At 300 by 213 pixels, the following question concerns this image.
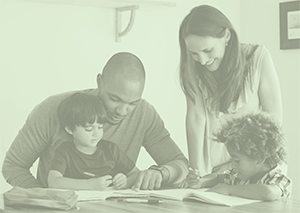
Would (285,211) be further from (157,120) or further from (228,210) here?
(157,120)

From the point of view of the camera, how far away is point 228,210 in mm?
1505

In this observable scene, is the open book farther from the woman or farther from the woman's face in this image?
the woman's face

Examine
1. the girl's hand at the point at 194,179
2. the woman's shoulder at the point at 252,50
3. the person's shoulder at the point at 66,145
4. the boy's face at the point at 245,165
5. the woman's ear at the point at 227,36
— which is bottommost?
the girl's hand at the point at 194,179

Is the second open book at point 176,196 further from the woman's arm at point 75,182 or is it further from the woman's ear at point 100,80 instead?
the woman's ear at point 100,80

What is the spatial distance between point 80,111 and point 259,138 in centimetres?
63

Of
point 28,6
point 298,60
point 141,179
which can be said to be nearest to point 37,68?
point 28,6

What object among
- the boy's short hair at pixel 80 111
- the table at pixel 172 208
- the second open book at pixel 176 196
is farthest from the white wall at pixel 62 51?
the table at pixel 172 208

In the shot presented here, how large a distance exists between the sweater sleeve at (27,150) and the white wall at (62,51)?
80 mm

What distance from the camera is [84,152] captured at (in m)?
1.96

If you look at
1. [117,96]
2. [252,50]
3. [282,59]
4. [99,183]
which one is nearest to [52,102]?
[117,96]

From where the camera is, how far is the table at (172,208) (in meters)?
1.48

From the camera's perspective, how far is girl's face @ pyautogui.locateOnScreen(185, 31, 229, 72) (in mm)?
2051

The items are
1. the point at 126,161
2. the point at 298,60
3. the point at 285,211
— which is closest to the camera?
the point at 285,211

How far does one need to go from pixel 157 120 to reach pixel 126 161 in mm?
227
